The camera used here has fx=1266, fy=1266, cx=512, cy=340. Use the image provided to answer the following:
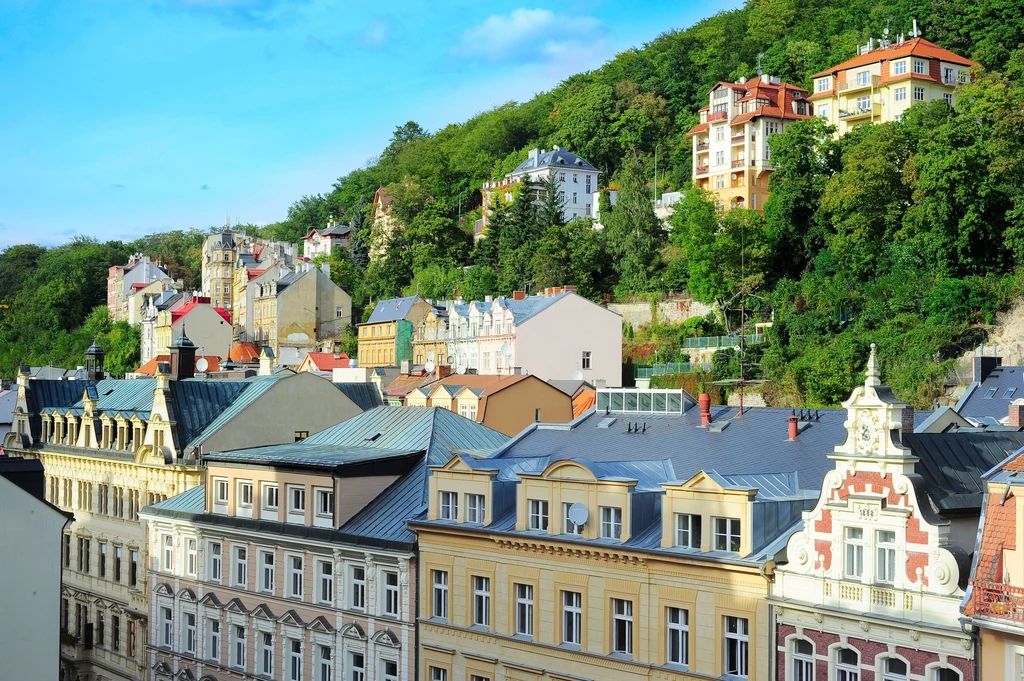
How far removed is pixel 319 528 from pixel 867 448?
53.3ft

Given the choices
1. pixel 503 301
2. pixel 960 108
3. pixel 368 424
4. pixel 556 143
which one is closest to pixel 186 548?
pixel 368 424

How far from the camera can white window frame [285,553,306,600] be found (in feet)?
112

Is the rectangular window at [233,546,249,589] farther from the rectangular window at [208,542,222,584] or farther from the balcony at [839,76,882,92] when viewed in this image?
the balcony at [839,76,882,92]

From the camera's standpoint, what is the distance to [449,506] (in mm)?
30266

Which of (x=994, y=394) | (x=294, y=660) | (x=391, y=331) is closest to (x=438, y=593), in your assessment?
(x=294, y=660)

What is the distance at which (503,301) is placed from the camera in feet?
265

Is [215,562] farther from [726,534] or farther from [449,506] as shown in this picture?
[726,534]

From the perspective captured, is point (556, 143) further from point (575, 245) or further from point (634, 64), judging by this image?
point (575, 245)

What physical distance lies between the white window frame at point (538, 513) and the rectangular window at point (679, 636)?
12.8 feet

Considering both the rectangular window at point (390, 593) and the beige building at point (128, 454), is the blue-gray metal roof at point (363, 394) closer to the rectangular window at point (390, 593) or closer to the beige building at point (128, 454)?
the beige building at point (128, 454)

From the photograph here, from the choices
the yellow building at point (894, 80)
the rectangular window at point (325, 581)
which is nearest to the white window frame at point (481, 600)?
the rectangular window at point (325, 581)

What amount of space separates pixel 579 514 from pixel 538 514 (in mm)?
1648

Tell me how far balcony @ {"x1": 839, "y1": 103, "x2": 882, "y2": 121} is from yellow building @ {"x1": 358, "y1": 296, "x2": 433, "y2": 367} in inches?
1241

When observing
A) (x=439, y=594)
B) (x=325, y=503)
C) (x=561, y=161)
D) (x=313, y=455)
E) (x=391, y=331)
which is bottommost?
(x=439, y=594)
